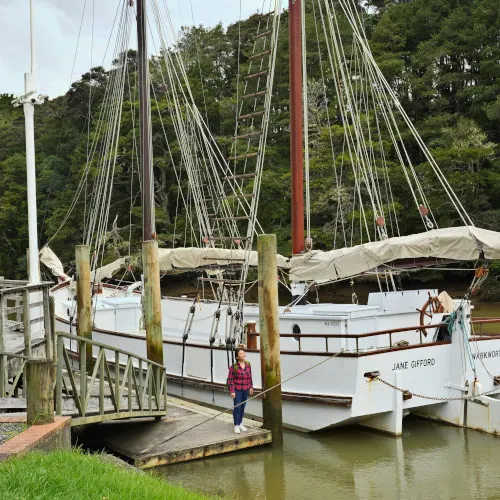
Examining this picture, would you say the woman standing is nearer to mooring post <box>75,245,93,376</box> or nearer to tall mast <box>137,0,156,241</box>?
tall mast <box>137,0,156,241</box>

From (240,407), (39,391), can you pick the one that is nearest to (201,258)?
(240,407)

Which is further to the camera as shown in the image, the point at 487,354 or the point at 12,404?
the point at 487,354

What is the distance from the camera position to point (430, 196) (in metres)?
36.9

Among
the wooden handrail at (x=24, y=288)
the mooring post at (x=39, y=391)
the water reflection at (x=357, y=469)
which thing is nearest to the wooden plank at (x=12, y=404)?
the mooring post at (x=39, y=391)

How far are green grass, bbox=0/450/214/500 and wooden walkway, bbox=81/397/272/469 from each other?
14.2ft

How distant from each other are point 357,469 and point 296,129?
8.95m

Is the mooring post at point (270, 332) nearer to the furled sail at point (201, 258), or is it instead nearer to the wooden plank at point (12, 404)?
the wooden plank at point (12, 404)

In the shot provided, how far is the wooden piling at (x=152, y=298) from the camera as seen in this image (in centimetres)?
1452

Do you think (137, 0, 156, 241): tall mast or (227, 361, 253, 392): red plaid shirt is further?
(137, 0, 156, 241): tall mast

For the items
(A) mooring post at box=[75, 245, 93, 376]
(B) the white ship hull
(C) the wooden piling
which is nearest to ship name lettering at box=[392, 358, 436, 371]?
(B) the white ship hull

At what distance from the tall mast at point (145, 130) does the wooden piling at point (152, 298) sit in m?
3.44

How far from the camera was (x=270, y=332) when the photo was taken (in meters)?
12.6

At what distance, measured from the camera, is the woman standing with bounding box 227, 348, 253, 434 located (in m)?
12.1

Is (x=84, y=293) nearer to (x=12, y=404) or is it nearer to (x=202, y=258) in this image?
(x=202, y=258)
